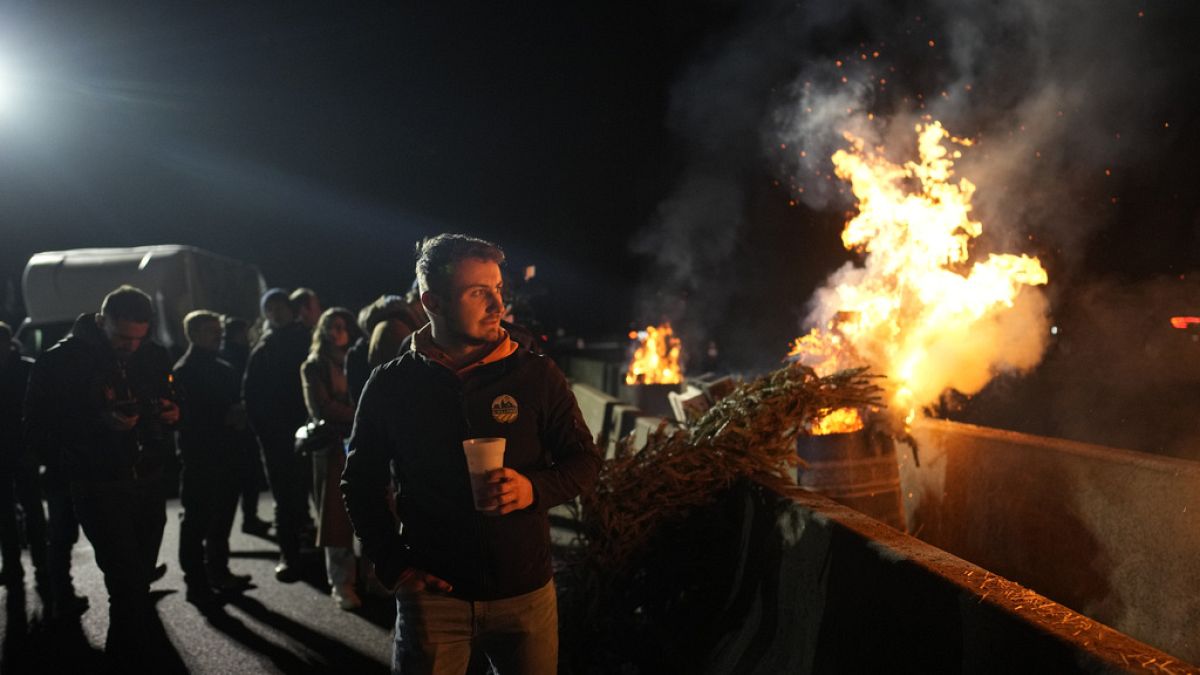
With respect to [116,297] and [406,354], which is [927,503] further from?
[116,297]

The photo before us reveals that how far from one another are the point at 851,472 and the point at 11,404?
7141 mm

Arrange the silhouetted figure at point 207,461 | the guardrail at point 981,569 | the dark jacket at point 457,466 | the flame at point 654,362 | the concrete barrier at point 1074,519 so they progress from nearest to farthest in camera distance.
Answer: the guardrail at point 981,569
the dark jacket at point 457,466
the concrete barrier at point 1074,519
the silhouetted figure at point 207,461
the flame at point 654,362

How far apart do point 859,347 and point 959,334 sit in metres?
1.58

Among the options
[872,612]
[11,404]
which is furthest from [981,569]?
[11,404]

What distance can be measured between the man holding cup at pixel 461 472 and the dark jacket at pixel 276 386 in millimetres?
4641

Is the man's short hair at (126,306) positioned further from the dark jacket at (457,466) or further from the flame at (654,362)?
the flame at (654,362)

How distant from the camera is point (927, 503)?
588 cm

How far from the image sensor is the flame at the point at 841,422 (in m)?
5.25

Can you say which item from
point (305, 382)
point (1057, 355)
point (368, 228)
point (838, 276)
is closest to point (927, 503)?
point (838, 276)

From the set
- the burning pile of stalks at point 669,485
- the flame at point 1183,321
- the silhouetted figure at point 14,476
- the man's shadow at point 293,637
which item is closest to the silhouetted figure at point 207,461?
the man's shadow at point 293,637

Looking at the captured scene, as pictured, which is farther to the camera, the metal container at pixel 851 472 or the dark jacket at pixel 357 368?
the dark jacket at pixel 357 368

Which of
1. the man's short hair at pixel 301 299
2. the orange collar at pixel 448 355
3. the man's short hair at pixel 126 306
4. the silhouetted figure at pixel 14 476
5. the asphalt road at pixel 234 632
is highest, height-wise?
the man's short hair at pixel 301 299

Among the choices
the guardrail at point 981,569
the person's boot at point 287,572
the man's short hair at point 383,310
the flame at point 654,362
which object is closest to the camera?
the guardrail at point 981,569

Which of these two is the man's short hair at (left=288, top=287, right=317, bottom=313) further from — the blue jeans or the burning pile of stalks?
the blue jeans
